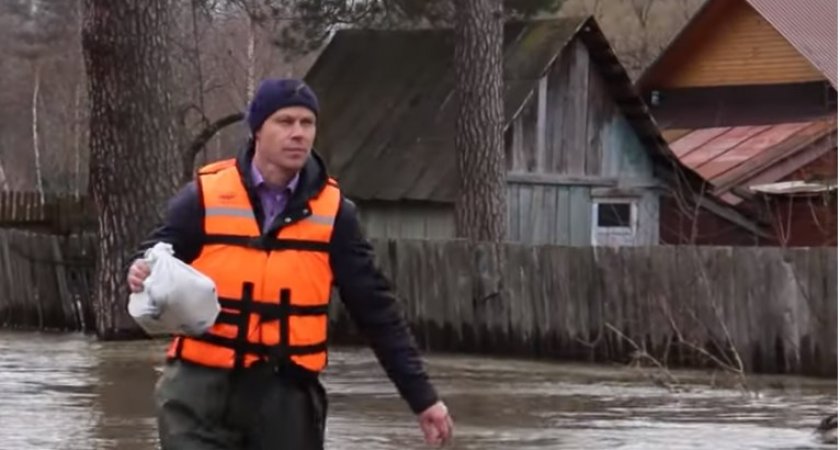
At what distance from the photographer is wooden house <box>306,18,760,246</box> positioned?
1062 inches

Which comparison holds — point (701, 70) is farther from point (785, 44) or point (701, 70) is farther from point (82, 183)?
point (82, 183)

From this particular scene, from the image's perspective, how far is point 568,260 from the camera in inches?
703

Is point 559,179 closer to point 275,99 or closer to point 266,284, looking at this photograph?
point 275,99

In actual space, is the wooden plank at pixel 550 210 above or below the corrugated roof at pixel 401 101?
below

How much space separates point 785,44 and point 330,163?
12.1 m

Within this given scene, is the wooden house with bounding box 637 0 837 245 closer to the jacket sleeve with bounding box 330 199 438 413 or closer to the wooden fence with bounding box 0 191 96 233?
the wooden fence with bounding box 0 191 96 233

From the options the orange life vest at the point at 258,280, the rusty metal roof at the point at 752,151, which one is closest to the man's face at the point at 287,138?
the orange life vest at the point at 258,280

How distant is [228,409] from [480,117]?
55.6 ft

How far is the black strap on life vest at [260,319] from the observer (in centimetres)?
591

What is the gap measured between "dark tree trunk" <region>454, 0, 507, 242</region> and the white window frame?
562 cm

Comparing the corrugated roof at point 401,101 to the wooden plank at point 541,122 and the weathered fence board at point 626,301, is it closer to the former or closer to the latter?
the wooden plank at point 541,122

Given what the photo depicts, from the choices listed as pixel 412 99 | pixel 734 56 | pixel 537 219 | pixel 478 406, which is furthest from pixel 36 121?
pixel 478 406

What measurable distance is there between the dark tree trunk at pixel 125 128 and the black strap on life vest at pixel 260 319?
41.4 ft

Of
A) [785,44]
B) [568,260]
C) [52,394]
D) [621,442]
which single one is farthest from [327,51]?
[621,442]
